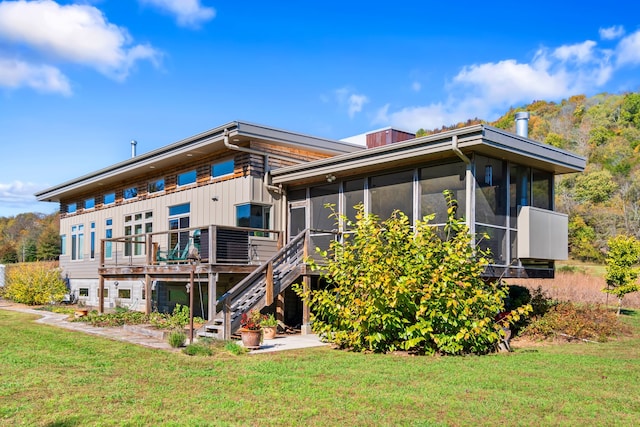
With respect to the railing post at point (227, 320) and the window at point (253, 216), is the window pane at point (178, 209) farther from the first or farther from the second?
the railing post at point (227, 320)

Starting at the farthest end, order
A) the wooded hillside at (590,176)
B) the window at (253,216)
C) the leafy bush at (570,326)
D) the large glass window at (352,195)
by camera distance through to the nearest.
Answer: the wooded hillside at (590,176) → the window at (253,216) → the large glass window at (352,195) → the leafy bush at (570,326)

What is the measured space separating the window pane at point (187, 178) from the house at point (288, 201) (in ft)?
0.19

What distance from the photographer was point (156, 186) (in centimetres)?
1925

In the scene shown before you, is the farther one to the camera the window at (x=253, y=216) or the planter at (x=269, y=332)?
the window at (x=253, y=216)

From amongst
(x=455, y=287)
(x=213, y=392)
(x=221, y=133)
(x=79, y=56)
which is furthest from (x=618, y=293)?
(x=79, y=56)

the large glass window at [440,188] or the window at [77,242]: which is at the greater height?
the large glass window at [440,188]

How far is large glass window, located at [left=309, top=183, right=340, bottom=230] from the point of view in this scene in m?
14.8

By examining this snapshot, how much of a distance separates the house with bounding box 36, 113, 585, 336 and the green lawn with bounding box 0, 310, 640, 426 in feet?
8.96

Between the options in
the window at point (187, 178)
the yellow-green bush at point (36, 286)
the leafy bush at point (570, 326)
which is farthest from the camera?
the yellow-green bush at point (36, 286)

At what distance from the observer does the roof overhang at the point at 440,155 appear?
446 inches

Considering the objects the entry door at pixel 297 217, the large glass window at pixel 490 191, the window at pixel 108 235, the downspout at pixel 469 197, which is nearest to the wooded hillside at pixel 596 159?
the window at pixel 108 235

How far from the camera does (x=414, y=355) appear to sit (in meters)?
9.95

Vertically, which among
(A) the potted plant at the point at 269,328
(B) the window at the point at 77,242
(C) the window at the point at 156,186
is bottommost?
(A) the potted plant at the point at 269,328

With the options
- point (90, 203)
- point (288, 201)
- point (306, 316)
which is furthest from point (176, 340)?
point (90, 203)
